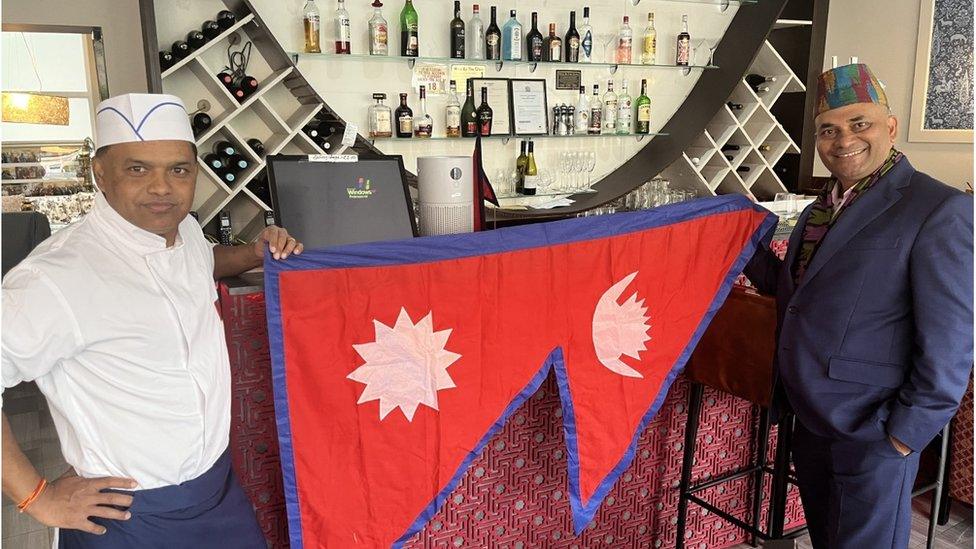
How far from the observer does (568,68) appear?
13.6 ft


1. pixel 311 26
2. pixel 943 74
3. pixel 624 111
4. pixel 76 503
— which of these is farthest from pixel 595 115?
pixel 76 503

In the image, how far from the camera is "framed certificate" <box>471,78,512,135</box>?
392 centimetres

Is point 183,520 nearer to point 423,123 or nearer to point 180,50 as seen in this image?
point 180,50

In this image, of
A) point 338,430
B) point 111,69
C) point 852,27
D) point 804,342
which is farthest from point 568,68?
point 338,430

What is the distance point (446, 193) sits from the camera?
6.36ft

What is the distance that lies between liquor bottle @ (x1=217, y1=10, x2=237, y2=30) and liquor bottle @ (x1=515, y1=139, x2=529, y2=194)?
5.59ft

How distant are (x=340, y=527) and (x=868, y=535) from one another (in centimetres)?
128

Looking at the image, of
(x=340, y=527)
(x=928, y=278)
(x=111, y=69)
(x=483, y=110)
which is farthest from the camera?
(x=483, y=110)

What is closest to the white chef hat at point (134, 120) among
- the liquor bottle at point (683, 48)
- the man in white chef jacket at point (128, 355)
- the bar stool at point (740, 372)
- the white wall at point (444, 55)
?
the man in white chef jacket at point (128, 355)

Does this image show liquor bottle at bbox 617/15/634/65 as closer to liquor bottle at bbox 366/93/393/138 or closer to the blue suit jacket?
liquor bottle at bbox 366/93/393/138

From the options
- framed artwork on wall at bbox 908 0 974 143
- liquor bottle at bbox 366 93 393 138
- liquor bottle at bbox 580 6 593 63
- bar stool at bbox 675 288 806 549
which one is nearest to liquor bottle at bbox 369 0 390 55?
liquor bottle at bbox 366 93 393 138

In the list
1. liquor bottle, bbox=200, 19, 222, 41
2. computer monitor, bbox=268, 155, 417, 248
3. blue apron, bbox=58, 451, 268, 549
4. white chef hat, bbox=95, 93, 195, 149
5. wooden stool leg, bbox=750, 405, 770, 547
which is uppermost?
liquor bottle, bbox=200, 19, 222, 41

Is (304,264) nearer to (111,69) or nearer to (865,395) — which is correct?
(865,395)

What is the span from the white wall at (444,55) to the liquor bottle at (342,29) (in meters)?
0.10
